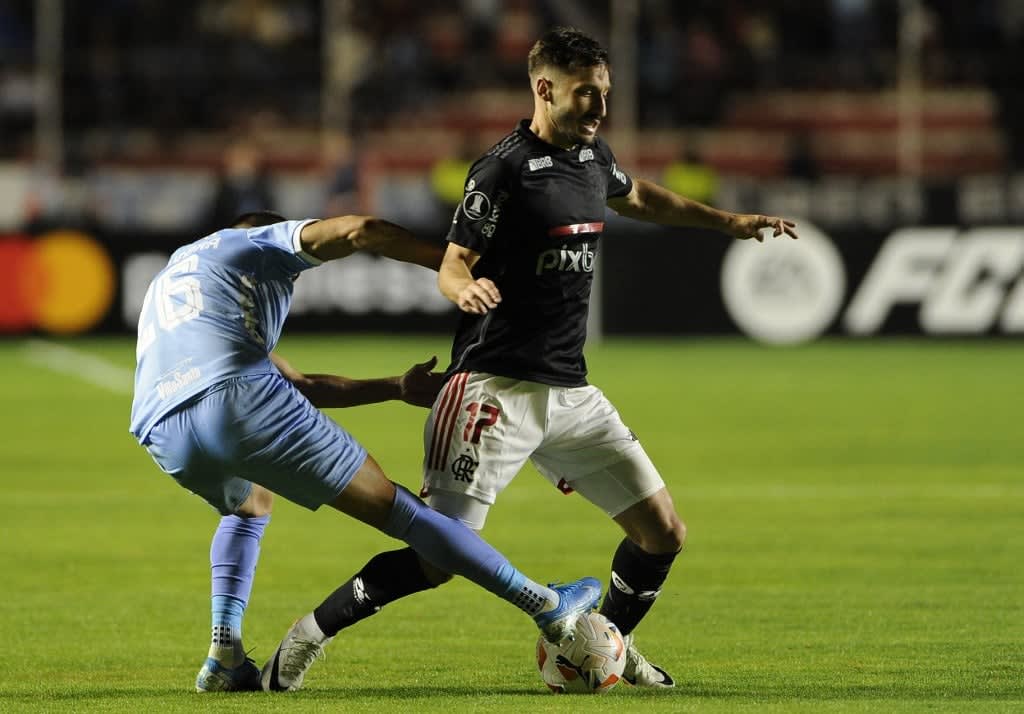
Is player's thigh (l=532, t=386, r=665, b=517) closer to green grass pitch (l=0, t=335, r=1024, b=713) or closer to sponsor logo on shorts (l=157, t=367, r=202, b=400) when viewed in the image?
green grass pitch (l=0, t=335, r=1024, b=713)

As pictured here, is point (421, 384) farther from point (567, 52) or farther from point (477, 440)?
point (567, 52)

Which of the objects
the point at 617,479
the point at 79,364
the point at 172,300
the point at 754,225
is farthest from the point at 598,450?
the point at 79,364

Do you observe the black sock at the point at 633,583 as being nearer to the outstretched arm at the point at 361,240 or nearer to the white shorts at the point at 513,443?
the white shorts at the point at 513,443

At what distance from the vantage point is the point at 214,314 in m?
6.20

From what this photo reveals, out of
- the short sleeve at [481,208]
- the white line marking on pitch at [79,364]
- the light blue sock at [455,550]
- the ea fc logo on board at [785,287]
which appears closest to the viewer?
the light blue sock at [455,550]

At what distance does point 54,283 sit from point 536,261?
707 inches

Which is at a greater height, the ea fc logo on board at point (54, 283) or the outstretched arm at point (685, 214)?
the outstretched arm at point (685, 214)

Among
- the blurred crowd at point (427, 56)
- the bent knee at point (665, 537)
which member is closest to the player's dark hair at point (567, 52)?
the bent knee at point (665, 537)

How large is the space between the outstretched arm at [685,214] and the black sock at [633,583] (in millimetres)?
1202

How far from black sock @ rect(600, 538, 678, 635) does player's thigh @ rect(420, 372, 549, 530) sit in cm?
61

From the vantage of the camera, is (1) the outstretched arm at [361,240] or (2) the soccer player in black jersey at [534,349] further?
(2) the soccer player in black jersey at [534,349]

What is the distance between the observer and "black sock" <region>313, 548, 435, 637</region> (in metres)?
6.47

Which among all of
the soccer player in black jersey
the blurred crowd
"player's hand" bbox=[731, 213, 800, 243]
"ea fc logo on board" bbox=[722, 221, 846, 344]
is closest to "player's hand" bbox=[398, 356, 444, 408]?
the soccer player in black jersey

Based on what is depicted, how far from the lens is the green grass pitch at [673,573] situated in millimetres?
6473
